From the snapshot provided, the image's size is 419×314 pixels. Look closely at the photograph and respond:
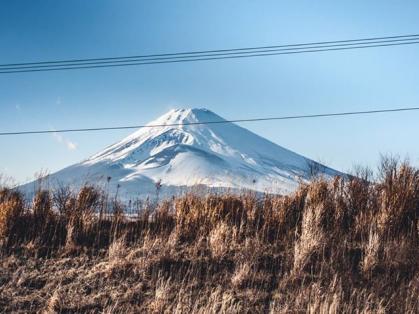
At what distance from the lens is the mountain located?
11538 centimetres

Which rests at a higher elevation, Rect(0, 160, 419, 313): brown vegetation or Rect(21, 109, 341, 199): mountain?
Rect(21, 109, 341, 199): mountain

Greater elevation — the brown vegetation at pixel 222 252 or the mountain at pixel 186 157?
the mountain at pixel 186 157

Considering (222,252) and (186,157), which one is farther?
(186,157)

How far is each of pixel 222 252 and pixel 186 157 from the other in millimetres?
123214

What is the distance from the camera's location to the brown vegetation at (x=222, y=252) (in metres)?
6.23

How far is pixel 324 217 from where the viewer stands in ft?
29.2

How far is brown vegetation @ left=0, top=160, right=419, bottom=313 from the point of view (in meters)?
6.23

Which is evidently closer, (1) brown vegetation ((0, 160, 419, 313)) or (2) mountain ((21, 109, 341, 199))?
(1) brown vegetation ((0, 160, 419, 313))

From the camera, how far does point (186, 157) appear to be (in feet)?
428

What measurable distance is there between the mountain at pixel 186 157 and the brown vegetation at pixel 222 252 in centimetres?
9138

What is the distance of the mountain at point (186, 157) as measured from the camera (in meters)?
115

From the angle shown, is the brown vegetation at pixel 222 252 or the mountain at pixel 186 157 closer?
the brown vegetation at pixel 222 252

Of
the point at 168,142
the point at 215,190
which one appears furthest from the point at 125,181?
the point at 215,190

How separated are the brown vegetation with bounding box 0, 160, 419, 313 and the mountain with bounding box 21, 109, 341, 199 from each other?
9138 cm
